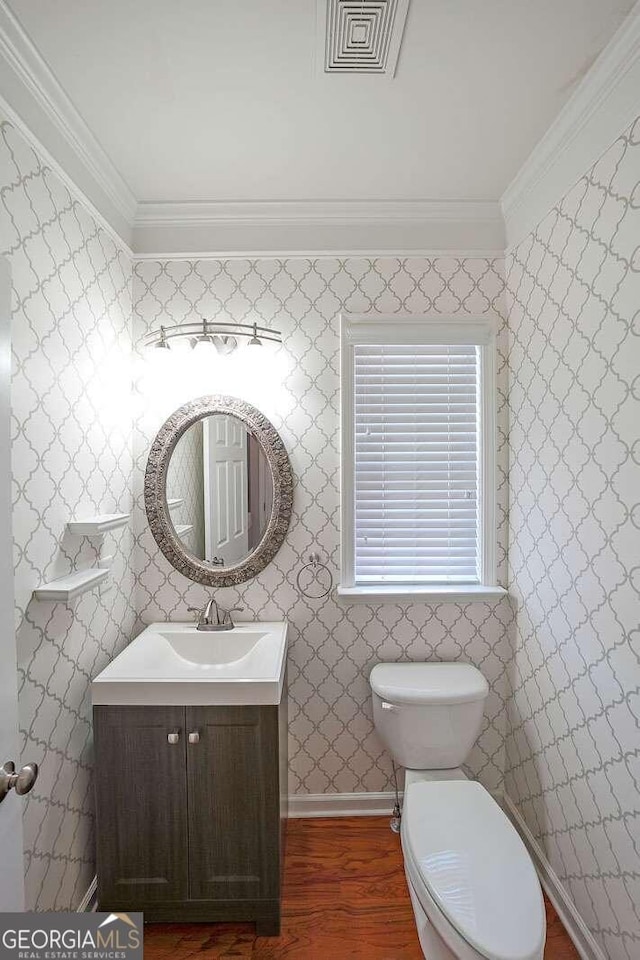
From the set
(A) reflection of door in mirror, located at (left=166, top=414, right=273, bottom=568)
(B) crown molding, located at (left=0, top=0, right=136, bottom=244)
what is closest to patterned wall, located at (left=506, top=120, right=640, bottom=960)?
(A) reflection of door in mirror, located at (left=166, top=414, right=273, bottom=568)

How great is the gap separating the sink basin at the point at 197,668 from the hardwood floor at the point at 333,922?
77 cm

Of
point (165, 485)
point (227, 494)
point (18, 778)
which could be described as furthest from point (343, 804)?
point (18, 778)

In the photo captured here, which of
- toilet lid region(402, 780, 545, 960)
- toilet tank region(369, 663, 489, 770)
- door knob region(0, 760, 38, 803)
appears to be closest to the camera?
door knob region(0, 760, 38, 803)

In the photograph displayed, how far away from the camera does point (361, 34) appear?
1392 millimetres

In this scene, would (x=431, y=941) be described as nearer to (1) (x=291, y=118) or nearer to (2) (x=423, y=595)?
(2) (x=423, y=595)

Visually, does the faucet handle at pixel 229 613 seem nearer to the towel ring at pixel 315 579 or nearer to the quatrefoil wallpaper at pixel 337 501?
the quatrefoil wallpaper at pixel 337 501

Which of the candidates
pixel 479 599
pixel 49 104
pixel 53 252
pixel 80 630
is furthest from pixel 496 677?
pixel 49 104

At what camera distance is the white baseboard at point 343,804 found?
7.97 ft

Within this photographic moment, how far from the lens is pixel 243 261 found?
7.76ft

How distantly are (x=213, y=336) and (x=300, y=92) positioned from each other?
2.92 ft

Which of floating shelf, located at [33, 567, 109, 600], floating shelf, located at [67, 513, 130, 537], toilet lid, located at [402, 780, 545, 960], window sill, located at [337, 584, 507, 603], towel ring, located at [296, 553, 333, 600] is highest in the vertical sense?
floating shelf, located at [67, 513, 130, 537]

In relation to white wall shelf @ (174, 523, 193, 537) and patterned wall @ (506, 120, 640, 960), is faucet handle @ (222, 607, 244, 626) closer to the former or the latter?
white wall shelf @ (174, 523, 193, 537)

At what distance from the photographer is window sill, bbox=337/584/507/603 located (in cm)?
234

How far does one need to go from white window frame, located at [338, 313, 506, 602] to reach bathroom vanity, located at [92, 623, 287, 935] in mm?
732
